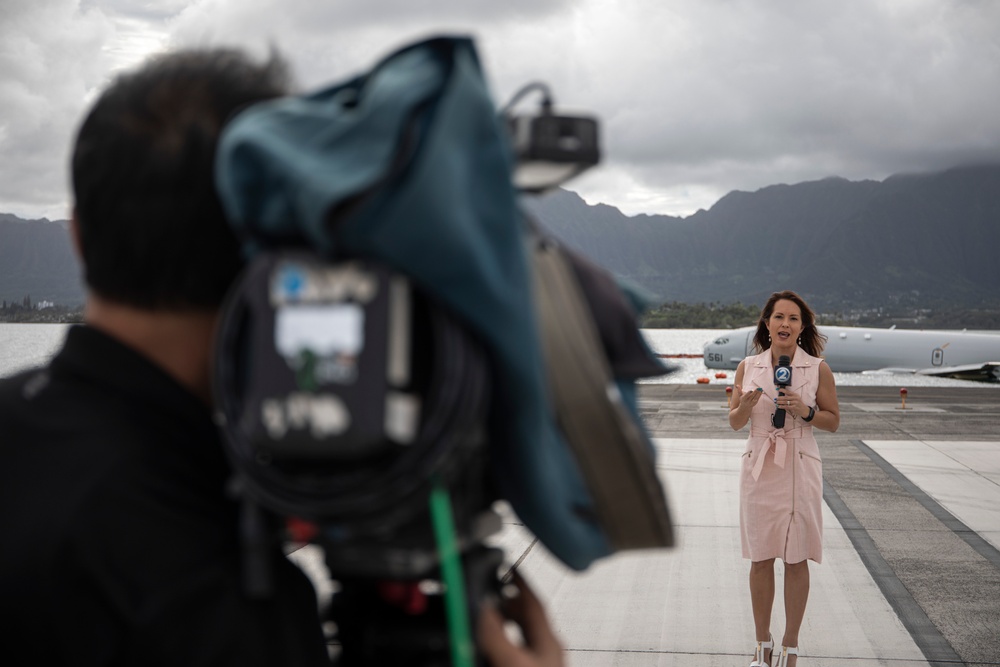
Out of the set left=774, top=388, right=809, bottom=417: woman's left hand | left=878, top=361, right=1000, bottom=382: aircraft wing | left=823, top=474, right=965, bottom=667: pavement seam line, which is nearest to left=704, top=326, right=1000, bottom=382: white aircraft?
left=878, top=361, right=1000, bottom=382: aircraft wing

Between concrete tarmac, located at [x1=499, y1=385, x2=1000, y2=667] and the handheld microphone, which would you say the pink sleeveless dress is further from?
concrete tarmac, located at [x1=499, y1=385, x2=1000, y2=667]

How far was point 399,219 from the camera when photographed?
0.83m

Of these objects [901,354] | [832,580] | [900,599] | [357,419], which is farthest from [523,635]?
[901,354]

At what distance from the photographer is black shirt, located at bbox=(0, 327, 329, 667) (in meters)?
0.96

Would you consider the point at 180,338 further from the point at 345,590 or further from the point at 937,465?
the point at 937,465

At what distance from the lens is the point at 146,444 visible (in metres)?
1.05

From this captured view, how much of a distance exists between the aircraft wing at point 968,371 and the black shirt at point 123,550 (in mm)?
55386

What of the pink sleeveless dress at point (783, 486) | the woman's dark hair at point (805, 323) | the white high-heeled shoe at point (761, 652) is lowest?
the white high-heeled shoe at point (761, 652)

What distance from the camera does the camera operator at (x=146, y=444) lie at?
3.18ft

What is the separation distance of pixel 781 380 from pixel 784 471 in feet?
1.97

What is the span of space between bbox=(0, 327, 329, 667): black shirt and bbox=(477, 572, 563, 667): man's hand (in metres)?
0.23

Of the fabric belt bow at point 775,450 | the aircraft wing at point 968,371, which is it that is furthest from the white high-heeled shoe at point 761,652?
the aircraft wing at point 968,371

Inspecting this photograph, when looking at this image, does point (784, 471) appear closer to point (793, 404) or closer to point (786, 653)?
point (793, 404)

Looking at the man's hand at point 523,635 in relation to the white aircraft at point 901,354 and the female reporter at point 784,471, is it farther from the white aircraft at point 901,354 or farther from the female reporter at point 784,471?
the white aircraft at point 901,354
